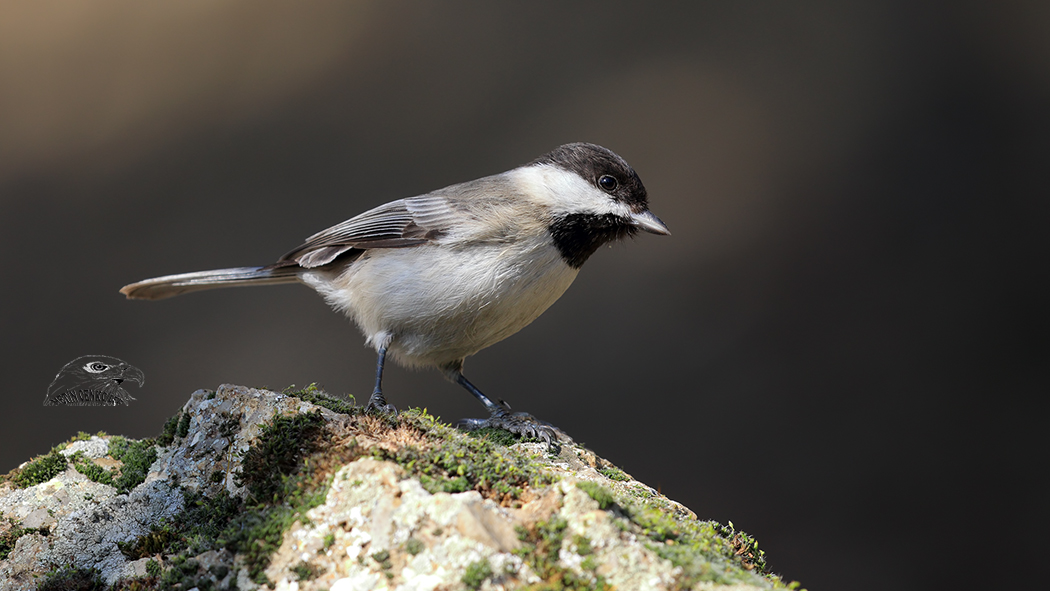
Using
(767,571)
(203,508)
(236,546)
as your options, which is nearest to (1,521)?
(203,508)

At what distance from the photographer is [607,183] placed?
318 cm

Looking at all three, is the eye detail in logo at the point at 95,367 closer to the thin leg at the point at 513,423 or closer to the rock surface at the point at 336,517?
the rock surface at the point at 336,517

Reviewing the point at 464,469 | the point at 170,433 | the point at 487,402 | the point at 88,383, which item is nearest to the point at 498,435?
the point at 487,402

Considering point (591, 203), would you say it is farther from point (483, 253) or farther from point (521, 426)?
point (521, 426)

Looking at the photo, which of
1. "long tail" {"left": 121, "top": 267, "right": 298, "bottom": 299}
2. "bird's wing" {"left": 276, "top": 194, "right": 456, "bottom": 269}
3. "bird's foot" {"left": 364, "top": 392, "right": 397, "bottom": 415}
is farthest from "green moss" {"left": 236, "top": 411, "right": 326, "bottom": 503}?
"long tail" {"left": 121, "top": 267, "right": 298, "bottom": 299}

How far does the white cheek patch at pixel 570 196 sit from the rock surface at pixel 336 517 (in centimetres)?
107

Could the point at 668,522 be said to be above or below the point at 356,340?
above

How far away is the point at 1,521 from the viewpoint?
2.43 m

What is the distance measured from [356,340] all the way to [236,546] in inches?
151

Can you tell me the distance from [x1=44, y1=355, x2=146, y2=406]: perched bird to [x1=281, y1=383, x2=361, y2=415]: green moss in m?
1.24

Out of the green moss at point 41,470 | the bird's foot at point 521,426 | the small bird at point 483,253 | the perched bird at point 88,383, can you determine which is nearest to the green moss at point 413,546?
the small bird at point 483,253

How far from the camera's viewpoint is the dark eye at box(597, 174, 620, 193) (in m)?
3.18

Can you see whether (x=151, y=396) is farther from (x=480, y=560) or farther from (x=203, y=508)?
(x=480, y=560)

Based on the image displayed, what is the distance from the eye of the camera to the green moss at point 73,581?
2.17m
